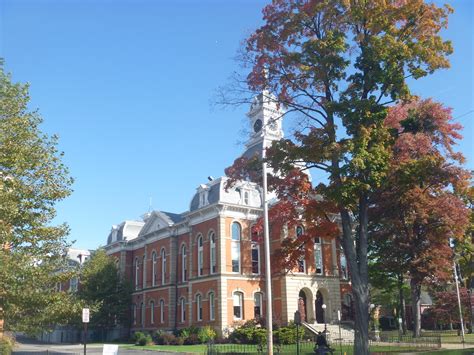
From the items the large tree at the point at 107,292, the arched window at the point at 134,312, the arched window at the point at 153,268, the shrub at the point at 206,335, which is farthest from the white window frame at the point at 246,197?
the arched window at the point at 134,312

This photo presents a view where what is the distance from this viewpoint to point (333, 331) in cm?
3869

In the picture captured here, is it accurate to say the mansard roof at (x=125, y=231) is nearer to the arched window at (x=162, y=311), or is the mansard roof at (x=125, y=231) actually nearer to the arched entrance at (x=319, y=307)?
the arched window at (x=162, y=311)

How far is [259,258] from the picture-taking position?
42.3 metres

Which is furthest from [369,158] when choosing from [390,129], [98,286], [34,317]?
[98,286]

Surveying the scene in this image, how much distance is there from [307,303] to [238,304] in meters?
6.06

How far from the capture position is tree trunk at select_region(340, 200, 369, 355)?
63.0 feet

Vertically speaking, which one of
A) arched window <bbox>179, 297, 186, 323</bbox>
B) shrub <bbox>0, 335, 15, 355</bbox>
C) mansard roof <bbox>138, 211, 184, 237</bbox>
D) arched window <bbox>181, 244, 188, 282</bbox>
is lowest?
shrub <bbox>0, 335, 15, 355</bbox>

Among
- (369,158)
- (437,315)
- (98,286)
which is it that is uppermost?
(369,158)

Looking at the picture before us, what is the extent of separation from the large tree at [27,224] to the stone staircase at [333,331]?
23075 millimetres

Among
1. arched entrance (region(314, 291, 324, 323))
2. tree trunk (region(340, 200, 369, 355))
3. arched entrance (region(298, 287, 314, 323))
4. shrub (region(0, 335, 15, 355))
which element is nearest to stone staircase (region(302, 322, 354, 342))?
arched entrance (region(298, 287, 314, 323))

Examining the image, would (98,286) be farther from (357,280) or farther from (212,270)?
(357,280)

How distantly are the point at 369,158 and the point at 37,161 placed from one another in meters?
12.3

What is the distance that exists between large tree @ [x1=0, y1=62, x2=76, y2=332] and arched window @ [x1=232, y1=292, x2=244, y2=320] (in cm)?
2172

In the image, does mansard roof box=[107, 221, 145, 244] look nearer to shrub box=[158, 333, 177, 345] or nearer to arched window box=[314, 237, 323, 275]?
shrub box=[158, 333, 177, 345]
